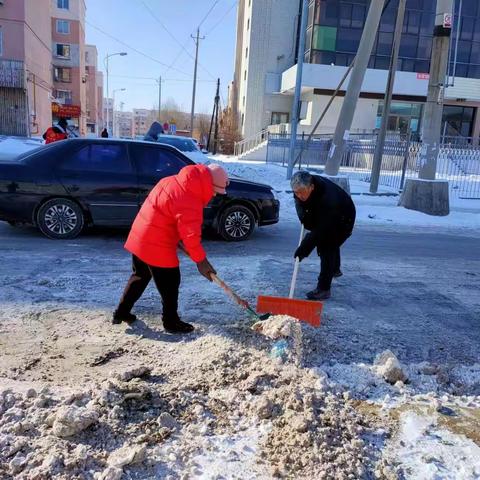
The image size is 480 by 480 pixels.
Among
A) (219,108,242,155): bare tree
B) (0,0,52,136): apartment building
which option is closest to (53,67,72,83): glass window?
(219,108,242,155): bare tree

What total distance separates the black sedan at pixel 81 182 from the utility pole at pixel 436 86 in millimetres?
6265

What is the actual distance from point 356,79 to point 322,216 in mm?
8060

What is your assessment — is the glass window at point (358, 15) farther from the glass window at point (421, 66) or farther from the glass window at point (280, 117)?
the glass window at point (280, 117)

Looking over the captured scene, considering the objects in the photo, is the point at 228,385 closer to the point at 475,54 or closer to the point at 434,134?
the point at 434,134

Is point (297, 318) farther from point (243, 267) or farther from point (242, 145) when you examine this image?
point (242, 145)

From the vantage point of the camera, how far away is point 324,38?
32312mm

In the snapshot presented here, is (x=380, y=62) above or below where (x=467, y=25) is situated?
below

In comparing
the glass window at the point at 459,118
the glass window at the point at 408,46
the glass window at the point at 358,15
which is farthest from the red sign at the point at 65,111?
the glass window at the point at 459,118

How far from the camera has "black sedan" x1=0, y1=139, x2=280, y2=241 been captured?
7375 millimetres

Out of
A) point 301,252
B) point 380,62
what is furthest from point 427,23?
point 301,252

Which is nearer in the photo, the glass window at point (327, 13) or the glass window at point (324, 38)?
the glass window at point (327, 13)

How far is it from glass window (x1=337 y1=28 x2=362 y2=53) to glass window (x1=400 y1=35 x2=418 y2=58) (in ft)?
9.90

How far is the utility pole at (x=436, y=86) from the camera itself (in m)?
11.4

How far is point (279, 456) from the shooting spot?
112 inches
